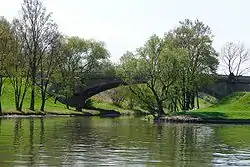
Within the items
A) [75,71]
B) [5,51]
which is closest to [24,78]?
[5,51]

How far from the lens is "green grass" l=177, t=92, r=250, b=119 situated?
80.7 m

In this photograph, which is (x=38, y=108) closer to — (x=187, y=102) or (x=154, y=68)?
(x=154, y=68)

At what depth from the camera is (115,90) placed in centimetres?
13600

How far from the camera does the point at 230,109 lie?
90.4m

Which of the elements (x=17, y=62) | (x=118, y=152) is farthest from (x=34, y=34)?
(x=118, y=152)

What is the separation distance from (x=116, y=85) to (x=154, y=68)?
37.7 m

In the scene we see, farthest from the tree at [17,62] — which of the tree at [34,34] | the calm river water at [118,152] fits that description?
the calm river water at [118,152]

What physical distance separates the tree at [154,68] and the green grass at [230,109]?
6.74 m

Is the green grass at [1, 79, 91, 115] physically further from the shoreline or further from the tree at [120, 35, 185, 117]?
the shoreline

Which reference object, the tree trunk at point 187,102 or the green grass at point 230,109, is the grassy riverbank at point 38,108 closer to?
the tree trunk at point 187,102

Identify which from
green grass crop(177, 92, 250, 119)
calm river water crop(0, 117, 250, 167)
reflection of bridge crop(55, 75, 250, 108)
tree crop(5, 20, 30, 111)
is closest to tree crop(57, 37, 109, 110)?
reflection of bridge crop(55, 75, 250, 108)

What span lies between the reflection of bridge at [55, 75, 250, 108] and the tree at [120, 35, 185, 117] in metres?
27.5

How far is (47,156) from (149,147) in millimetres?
9036

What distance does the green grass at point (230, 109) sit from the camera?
80.7 m
